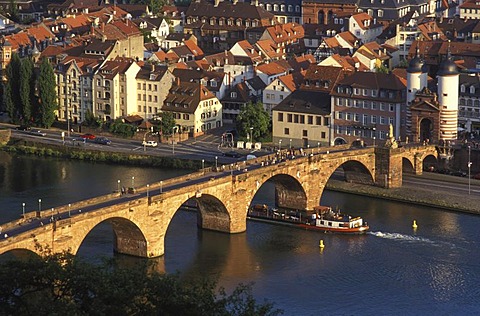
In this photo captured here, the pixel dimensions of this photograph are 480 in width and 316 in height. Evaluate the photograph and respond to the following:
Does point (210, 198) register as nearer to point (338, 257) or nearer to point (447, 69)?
point (338, 257)

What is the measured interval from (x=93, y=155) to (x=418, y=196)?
23067 millimetres

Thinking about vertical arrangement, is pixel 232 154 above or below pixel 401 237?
above

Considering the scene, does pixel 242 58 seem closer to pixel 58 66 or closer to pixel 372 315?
pixel 58 66

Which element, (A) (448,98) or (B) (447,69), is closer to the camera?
(B) (447,69)

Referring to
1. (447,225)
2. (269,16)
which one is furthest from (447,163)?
(269,16)

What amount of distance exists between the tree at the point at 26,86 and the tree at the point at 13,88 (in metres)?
0.52

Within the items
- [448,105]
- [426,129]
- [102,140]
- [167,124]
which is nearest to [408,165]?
[426,129]

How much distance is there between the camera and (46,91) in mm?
99688

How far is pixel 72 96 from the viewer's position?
102 metres

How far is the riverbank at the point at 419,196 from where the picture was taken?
79500 millimetres

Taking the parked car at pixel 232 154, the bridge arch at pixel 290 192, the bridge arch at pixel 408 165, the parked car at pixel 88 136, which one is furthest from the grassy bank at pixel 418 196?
the parked car at pixel 88 136

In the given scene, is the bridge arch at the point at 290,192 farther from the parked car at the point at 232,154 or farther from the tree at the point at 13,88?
the tree at the point at 13,88

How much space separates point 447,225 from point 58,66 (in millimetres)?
37414

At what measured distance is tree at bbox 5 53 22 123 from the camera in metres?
100
